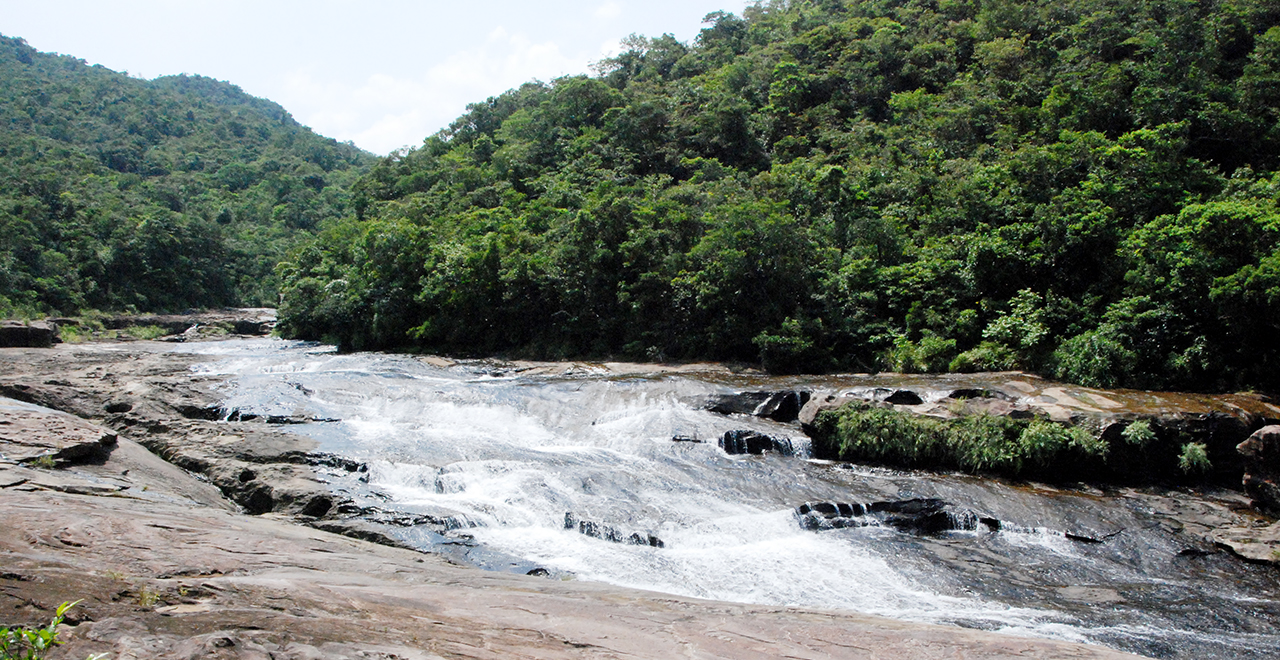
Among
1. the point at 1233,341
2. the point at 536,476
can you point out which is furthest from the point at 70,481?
the point at 1233,341

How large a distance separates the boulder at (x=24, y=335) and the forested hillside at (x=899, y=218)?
1028cm

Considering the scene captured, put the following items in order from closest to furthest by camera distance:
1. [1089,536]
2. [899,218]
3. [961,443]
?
[1089,536] → [961,443] → [899,218]

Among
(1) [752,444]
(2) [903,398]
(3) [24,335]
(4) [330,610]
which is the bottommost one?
(1) [752,444]

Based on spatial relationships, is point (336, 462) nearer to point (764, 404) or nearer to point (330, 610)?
point (330, 610)

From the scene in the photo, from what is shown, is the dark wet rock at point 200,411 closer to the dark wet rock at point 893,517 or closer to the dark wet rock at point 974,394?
the dark wet rock at point 893,517

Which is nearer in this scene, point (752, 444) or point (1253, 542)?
point (1253, 542)

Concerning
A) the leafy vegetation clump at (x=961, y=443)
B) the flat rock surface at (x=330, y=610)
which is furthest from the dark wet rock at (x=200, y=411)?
the leafy vegetation clump at (x=961, y=443)

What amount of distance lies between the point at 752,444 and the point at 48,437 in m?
12.1

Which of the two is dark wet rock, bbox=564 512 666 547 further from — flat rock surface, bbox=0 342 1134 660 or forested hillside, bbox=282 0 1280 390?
forested hillside, bbox=282 0 1280 390

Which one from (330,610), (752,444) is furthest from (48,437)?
(752,444)

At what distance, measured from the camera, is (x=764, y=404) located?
17391 mm

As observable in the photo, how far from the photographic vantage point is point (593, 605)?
19.2 feet

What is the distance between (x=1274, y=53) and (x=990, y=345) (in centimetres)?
1541

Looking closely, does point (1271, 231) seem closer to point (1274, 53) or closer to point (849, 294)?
point (849, 294)
